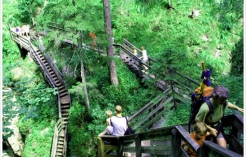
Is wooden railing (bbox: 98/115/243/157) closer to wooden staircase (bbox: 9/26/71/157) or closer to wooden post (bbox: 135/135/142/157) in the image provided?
wooden post (bbox: 135/135/142/157)

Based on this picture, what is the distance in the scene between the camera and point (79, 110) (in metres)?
15.0

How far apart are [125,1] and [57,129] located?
41.8ft

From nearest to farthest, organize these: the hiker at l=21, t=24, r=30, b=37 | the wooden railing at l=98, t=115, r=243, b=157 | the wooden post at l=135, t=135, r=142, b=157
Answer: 1. the wooden railing at l=98, t=115, r=243, b=157
2. the wooden post at l=135, t=135, r=142, b=157
3. the hiker at l=21, t=24, r=30, b=37

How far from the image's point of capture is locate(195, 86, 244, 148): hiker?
3.96 metres

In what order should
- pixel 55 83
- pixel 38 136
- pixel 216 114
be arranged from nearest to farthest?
pixel 216 114, pixel 38 136, pixel 55 83

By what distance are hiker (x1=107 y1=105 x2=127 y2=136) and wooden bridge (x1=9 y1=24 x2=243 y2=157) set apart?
17 cm

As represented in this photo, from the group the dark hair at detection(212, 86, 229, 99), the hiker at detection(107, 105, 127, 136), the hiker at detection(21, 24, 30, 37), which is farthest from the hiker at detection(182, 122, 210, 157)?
the hiker at detection(21, 24, 30, 37)

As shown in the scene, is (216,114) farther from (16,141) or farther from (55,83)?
(16,141)

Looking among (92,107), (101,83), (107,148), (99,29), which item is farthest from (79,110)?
(107,148)

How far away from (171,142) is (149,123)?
6.36 metres

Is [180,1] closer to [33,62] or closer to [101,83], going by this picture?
[101,83]

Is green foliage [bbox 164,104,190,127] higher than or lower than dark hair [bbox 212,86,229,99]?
lower

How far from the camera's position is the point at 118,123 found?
6.99 meters

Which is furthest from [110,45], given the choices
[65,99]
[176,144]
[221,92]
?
[221,92]
